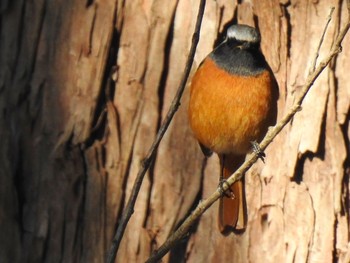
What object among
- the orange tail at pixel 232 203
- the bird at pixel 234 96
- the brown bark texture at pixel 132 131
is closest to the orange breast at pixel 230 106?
the bird at pixel 234 96

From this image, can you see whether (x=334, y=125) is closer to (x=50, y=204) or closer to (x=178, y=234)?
(x=50, y=204)

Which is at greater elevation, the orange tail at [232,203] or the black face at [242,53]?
the black face at [242,53]

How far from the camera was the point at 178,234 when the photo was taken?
3199mm

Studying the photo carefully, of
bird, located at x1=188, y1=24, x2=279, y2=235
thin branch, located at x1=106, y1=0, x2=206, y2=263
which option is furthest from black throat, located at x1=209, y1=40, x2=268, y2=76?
thin branch, located at x1=106, y1=0, x2=206, y2=263

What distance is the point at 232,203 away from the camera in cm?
482

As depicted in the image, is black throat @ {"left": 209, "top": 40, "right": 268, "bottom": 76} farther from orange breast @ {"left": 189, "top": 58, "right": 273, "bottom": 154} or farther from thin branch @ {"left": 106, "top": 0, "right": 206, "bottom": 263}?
thin branch @ {"left": 106, "top": 0, "right": 206, "bottom": 263}

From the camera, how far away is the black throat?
4.33 metres

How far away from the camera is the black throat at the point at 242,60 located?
171 inches

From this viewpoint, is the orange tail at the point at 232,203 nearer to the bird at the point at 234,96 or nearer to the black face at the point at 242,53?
the bird at the point at 234,96

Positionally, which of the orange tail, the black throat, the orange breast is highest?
the black throat

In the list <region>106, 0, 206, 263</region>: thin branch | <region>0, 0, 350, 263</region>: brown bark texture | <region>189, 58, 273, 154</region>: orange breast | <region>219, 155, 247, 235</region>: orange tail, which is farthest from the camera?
<region>0, 0, 350, 263</region>: brown bark texture

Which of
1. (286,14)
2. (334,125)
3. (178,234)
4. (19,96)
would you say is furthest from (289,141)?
(178,234)

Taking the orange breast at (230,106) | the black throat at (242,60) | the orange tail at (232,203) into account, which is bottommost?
the orange tail at (232,203)

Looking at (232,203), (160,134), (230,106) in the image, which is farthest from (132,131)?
(160,134)
